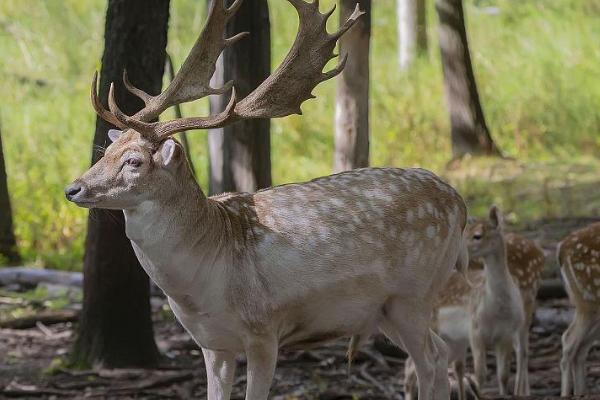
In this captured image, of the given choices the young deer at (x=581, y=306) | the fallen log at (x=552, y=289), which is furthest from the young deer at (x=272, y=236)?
the fallen log at (x=552, y=289)

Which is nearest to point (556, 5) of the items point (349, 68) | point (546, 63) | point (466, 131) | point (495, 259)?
point (546, 63)

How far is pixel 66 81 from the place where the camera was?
17.0 metres

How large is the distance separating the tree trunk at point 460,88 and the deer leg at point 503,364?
668cm

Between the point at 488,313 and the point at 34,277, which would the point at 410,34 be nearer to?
the point at 34,277

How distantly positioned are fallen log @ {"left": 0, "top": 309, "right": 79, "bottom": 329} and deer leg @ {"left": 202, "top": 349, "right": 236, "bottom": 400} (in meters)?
4.32

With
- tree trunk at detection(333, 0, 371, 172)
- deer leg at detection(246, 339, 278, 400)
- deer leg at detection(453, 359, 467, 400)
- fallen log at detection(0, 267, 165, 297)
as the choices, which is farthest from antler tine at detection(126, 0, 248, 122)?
fallen log at detection(0, 267, 165, 297)

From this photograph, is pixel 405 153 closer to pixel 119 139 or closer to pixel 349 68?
pixel 349 68

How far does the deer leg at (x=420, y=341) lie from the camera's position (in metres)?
5.76

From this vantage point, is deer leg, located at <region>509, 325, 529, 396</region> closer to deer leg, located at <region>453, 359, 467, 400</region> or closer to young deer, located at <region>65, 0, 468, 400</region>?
deer leg, located at <region>453, 359, 467, 400</region>

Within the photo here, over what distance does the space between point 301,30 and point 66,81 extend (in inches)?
467

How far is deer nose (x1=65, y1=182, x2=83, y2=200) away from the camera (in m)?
4.94

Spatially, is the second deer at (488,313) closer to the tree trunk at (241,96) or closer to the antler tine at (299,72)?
the tree trunk at (241,96)

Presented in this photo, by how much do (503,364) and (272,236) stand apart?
3.21 m

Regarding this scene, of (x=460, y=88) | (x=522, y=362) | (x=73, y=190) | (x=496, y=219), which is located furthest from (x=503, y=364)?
(x=460, y=88)
